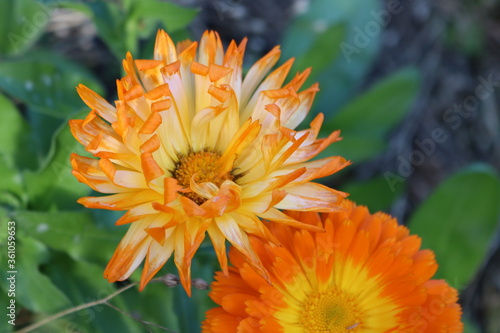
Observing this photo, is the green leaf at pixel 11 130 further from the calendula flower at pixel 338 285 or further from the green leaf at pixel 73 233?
the calendula flower at pixel 338 285

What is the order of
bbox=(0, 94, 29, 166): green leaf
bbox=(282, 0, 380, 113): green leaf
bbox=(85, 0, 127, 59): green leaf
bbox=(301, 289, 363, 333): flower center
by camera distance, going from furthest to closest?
1. bbox=(282, 0, 380, 113): green leaf
2. bbox=(85, 0, 127, 59): green leaf
3. bbox=(0, 94, 29, 166): green leaf
4. bbox=(301, 289, 363, 333): flower center

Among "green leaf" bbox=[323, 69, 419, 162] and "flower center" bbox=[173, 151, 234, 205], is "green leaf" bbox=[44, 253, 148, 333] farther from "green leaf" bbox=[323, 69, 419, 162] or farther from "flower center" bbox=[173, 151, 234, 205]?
"green leaf" bbox=[323, 69, 419, 162]

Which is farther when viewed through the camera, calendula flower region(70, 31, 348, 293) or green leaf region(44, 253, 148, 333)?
green leaf region(44, 253, 148, 333)

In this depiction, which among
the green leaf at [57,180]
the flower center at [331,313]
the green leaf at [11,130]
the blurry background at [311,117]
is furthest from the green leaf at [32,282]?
the flower center at [331,313]

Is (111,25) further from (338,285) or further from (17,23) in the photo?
(338,285)

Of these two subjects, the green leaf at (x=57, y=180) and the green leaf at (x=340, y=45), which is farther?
the green leaf at (x=340, y=45)

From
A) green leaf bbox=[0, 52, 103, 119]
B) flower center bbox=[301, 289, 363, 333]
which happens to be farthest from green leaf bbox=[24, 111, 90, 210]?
flower center bbox=[301, 289, 363, 333]

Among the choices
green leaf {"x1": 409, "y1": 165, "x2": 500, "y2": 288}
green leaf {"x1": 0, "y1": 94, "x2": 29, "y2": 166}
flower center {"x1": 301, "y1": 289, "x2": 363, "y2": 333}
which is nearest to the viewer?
flower center {"x1": 301, "y1": 289, "x2": 363, "y2": 333}
